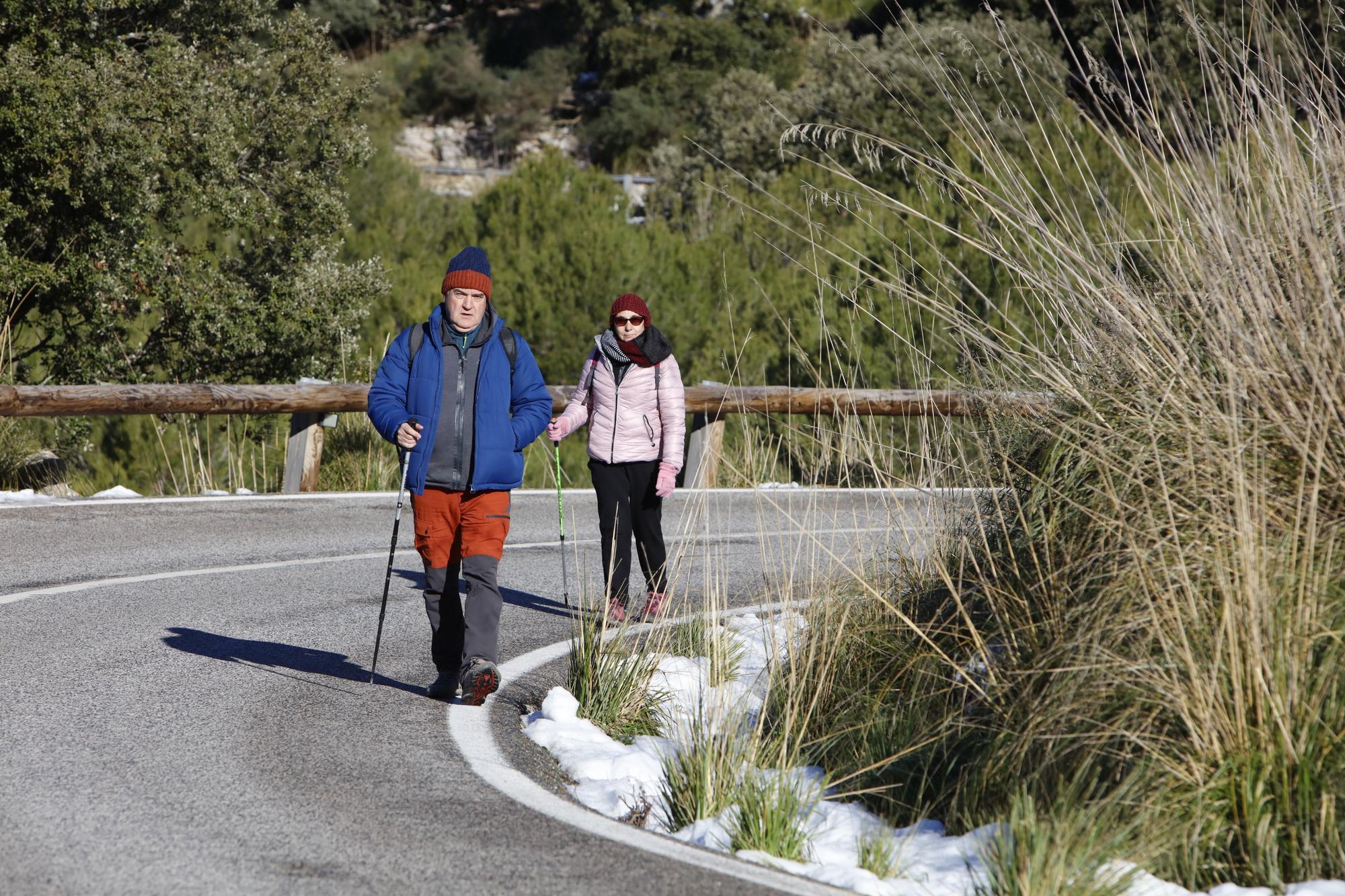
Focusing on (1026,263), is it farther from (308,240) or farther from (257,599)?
(308,240)

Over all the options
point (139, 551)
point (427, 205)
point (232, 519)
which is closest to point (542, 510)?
point (232, 519)

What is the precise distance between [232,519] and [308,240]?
677 centimetres

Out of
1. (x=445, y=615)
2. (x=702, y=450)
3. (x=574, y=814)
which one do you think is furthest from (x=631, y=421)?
(x=702, y=450)

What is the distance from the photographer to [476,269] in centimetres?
599

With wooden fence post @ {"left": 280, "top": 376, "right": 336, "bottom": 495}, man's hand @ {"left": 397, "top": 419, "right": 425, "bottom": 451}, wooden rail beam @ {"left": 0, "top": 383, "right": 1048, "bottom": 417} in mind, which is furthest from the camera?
wooden fence post @ {"left": 280, "top": 376, "right": 336, "bottom": 495}

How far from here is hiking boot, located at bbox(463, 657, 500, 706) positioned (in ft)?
19.0

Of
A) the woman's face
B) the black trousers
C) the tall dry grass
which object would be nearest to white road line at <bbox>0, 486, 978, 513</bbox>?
the black trousers

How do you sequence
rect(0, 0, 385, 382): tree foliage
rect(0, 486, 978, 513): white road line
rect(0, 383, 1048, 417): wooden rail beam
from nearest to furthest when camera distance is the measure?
rect(0, 486, 978, 513): white road line → rect(0, 383, 1048, 417): wooden rail beam → rect(0, 0, 385, 382): tree foliage

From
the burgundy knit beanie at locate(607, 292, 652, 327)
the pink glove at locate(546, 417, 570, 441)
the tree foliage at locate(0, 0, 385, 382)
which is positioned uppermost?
the tree foliage at locate(0, 0, 385, 382)

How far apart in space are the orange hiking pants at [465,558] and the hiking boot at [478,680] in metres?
0.04

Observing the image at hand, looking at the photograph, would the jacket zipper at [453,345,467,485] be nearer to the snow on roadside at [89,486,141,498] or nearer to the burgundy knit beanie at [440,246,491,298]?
the burgundy knit beanie at [440,246,491,298]

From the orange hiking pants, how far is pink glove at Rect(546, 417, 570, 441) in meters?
1.09

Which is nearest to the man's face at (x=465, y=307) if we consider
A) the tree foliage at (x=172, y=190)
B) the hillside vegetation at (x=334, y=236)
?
the hillside vegetation at (x=334, y=236)

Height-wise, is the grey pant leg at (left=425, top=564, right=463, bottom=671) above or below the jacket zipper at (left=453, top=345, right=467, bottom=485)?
below
